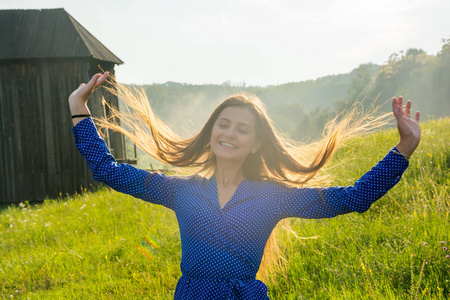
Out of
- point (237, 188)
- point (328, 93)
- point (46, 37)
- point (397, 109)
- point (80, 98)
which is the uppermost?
point (328, 93)

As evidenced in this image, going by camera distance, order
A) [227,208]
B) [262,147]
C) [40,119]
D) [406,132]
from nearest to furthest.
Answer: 1. [406,132]
2. [227,208]
3. [262,147]
4. [40,119]

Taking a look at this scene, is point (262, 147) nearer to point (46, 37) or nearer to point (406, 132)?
point (406, 132)

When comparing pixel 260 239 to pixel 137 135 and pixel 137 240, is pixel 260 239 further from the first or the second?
pixel 137 240

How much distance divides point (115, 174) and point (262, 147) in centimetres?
102

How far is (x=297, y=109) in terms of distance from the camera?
3789 inches

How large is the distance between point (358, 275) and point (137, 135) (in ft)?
7.10

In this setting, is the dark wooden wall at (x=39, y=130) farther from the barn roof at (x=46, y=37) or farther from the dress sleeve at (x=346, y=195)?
the dress sleeve at (x=346, y=195)

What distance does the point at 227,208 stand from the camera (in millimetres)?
2549

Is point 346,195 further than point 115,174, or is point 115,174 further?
point 115,174

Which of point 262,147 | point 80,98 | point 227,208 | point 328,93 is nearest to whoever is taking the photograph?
point 227,208

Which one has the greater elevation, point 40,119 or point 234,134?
point 40,119

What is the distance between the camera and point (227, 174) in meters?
2.74

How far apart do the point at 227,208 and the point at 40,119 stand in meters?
11.4

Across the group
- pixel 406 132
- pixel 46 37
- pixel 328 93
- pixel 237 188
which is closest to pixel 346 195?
pixel 406 132
